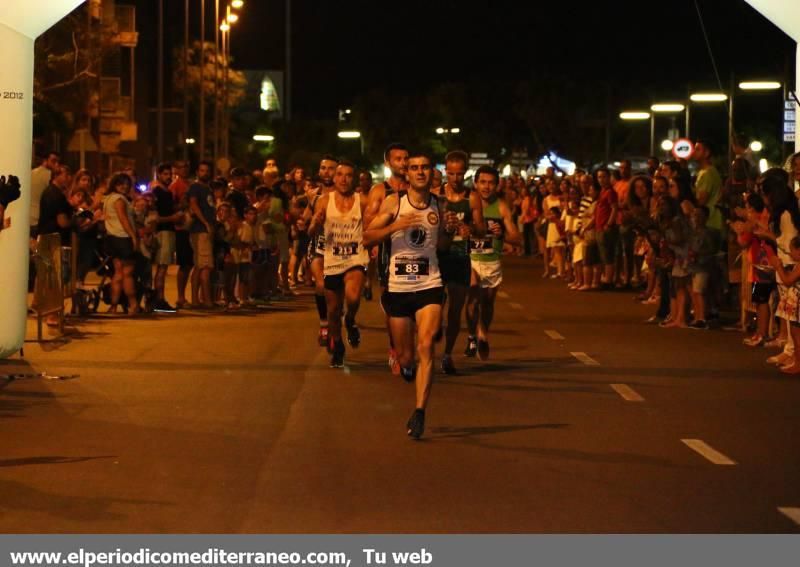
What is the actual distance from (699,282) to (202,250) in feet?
22.6

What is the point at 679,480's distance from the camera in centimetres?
925

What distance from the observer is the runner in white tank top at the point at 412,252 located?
11391 mm

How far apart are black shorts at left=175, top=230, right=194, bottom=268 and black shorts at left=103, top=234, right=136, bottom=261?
1704 mm

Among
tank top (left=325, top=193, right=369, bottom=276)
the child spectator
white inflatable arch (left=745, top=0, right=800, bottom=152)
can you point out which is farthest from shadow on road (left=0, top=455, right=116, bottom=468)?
white inflatable arch (left=745, top=0, right=800, bottom=152)

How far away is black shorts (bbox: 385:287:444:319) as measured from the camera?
11383 millimetres

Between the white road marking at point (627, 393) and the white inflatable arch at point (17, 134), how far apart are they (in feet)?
18.0

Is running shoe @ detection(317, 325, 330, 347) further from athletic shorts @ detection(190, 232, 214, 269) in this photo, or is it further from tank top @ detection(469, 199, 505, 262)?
athletic shorts @ detection(190, 232, 214, 269)

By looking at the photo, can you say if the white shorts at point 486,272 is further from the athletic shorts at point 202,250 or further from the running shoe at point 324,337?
the athletic shorts at point 202,250

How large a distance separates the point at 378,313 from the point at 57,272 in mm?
5457

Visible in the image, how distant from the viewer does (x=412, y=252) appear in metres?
11.5

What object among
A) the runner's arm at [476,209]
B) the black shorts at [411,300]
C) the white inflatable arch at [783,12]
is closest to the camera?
the black shorts at [411,300]

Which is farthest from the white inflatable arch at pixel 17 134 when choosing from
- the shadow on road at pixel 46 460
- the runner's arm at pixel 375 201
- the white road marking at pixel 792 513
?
the white road marking at pixel 792 513

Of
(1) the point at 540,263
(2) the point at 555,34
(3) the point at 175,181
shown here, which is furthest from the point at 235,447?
(2) the point at 555,34
